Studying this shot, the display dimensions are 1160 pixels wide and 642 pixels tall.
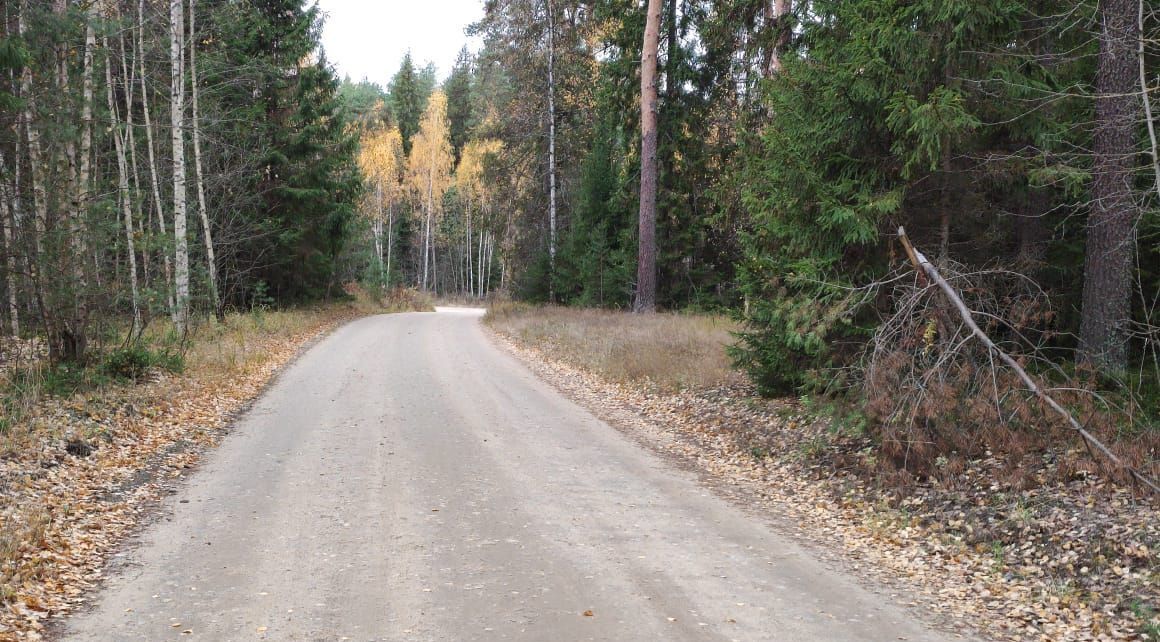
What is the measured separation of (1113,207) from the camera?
7.50 meters

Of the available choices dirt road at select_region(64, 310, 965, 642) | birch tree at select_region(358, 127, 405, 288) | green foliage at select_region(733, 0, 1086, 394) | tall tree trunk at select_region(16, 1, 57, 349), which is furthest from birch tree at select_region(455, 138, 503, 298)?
dirt road at select_region(64, 310, 965, 642)

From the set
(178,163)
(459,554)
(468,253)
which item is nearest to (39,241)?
(178,163)

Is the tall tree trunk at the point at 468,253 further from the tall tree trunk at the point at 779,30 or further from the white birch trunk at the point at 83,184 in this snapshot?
the white birch trunk at the point at 83,184

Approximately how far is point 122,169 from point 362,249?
72.7ft

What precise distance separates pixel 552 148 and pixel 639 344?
1634cm

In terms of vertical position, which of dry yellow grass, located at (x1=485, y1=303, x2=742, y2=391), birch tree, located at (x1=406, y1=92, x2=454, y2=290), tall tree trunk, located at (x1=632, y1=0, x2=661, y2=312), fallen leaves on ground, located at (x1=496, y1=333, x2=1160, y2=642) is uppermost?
birch tree, located at (x1=406, y1=92, x2=454, y2=290)

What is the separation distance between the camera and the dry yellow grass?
13132mm

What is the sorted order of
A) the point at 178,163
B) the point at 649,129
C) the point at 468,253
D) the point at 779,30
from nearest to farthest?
the point at 779,30 → the point at 178,163 → the point at 649,129 → the point at 468,253

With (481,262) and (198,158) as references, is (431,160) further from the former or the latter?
(198,158)

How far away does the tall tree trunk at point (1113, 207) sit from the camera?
298 inches

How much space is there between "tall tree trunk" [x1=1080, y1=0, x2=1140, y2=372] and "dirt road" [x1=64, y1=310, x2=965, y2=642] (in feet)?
14.6

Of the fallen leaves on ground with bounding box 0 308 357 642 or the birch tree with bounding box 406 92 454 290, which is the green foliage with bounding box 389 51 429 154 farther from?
the fallen leaves on ground with bounding box 0 308 357 642

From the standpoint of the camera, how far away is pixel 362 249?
1501 inches

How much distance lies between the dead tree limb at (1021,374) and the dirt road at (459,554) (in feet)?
8.36
